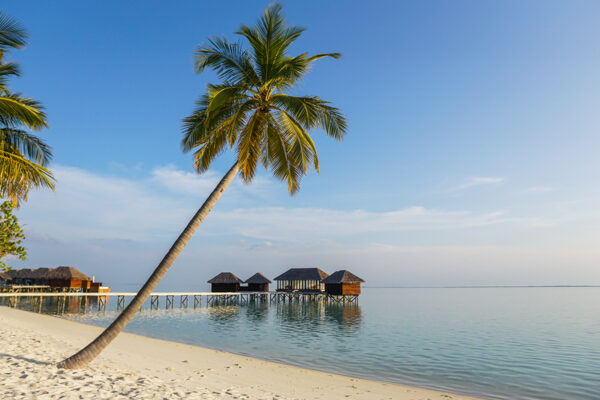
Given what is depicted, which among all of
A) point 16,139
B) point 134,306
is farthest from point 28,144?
point 134,306

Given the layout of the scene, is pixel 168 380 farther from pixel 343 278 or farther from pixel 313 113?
pixel 343 278

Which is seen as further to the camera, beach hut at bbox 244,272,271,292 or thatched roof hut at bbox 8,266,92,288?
beach hut at bbox 244,272,271,292

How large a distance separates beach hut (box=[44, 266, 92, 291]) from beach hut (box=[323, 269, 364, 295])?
3197 centimetres

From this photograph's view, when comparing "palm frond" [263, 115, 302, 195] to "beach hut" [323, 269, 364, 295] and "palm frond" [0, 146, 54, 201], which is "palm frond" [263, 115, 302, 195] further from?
"beach hut" [323, 269, 364, 295]

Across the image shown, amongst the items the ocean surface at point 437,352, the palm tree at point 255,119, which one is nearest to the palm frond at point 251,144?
the palm tree at point 255,119

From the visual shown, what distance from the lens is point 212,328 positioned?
80.8 ft

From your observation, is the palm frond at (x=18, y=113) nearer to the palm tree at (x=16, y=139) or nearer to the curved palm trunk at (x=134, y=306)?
the palm tree at (x=16, y=139)

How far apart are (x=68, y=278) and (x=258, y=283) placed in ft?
81.0

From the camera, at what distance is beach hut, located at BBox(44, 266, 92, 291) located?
47628 millimetres

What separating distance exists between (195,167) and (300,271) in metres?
44.8

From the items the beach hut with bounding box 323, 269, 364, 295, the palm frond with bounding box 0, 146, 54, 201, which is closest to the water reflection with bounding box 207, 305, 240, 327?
the beach hut with bounding box 323, 269, 364, 295

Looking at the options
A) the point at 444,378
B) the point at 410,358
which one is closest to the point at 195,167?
the point at 444,378

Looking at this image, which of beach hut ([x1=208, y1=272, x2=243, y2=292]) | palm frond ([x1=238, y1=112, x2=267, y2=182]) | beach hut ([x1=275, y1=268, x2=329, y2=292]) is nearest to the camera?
palm frond ([x1=238, y1=112, x2=267, y2=182])

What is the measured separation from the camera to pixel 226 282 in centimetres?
5244
